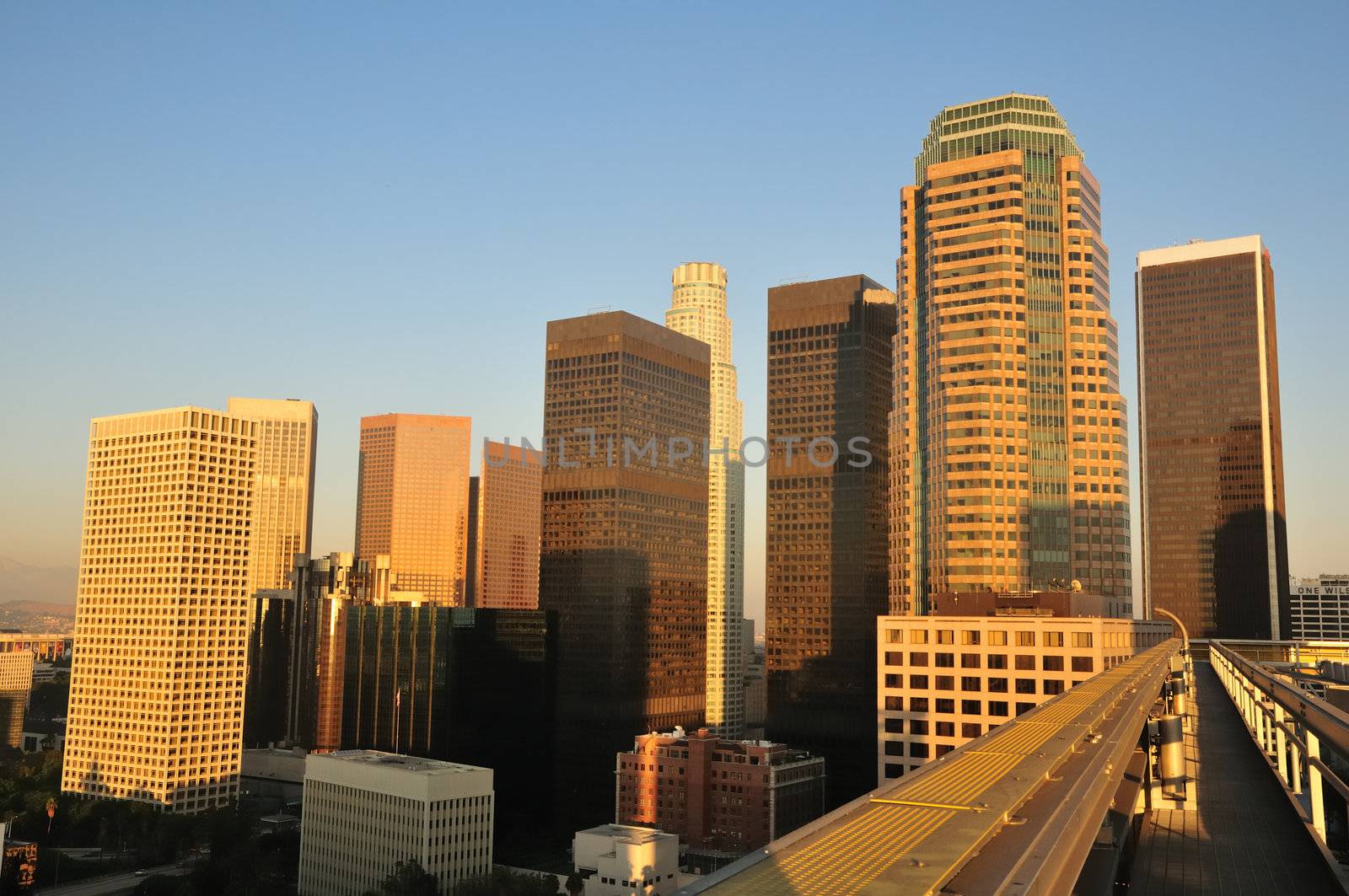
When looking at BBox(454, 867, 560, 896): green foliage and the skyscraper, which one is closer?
BBox(454, 867, 560, 896): green foliage

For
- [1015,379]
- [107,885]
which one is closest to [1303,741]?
[1015,379]

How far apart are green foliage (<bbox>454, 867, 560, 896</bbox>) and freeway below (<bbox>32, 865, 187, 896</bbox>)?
47219mm

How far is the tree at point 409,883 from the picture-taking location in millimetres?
139125

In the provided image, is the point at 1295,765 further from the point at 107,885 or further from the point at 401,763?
the point at 107,885

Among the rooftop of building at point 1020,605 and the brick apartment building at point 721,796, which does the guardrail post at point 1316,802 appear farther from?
the brick apartment building at point 721,796

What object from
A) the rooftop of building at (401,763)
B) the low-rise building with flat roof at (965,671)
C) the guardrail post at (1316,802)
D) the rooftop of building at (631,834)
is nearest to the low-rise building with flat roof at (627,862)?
the rooftop of building at (631,834)

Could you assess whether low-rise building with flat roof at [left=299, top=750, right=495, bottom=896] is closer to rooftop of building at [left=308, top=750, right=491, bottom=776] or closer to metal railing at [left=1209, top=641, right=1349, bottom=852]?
rooftop of building at [left=308, top=750, right=491, bottom=776]

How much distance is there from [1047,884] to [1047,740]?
13218 millimetres

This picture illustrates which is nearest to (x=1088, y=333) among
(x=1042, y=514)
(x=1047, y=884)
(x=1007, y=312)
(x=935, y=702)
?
(x=1007, y=312)

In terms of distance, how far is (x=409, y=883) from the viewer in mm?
141500

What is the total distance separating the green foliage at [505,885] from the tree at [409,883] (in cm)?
486

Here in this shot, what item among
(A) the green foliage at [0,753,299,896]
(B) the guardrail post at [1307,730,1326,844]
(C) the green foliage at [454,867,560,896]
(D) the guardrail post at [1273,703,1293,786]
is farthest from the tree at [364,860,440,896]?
(B) the guardrail post at [1307,730,1326,844]

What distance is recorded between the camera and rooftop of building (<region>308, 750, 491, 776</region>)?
15925cm

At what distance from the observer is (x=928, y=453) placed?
17938cm
